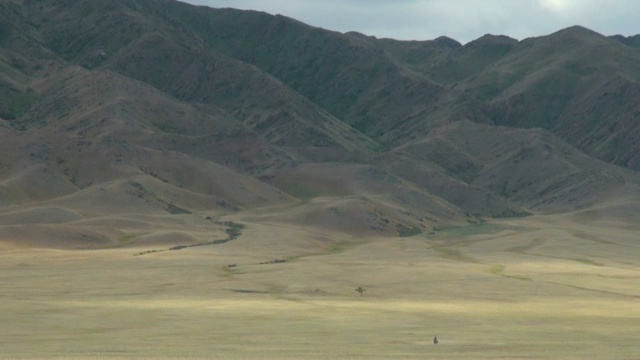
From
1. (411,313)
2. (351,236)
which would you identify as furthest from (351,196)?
(411,313)

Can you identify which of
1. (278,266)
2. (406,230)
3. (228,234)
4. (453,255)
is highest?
(278,266)

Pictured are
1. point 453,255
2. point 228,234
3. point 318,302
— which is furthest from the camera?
point 228,234

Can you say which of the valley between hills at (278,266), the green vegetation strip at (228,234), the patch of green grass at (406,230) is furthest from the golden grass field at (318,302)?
the patch of green grass at (406,230)

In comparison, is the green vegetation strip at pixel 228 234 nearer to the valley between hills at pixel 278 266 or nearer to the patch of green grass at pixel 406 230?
the valley between hills at pixel 278 266

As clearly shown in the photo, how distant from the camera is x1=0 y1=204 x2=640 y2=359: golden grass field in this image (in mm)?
40938

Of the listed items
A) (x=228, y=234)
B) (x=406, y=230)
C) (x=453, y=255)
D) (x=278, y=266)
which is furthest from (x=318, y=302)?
(x=406, y=230)

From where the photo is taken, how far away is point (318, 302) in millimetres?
62219

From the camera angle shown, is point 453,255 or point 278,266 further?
point 453,255

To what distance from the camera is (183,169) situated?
187m

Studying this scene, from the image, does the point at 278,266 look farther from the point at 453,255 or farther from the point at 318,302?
the point at 318,302

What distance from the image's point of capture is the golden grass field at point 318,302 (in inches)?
1612

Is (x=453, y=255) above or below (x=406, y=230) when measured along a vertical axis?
above

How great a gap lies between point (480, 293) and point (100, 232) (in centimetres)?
6363

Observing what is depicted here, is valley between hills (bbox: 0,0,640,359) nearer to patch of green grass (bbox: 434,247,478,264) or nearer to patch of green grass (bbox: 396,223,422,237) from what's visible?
patch of green grass (bbox: 396,223,422,237)
